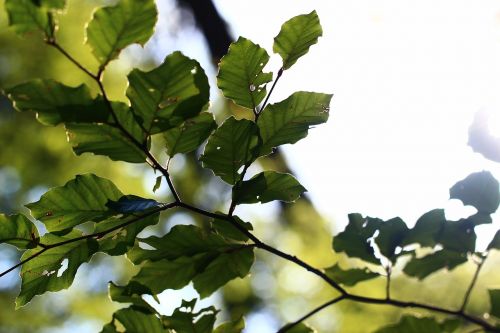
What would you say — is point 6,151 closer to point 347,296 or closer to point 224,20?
point 224,20

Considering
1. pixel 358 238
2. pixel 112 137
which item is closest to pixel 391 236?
pixel 358 238

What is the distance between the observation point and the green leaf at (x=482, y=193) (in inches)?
25.7

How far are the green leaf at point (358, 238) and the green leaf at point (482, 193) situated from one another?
0.39ft

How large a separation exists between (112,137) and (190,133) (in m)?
0.09

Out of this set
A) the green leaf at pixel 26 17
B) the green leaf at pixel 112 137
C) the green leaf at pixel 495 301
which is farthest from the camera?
the green leaf at pixel 495 301

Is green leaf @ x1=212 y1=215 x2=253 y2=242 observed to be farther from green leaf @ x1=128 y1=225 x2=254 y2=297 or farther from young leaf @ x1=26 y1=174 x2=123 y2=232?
young leaf @ x1=26 y1=174 x2=123 y2=232

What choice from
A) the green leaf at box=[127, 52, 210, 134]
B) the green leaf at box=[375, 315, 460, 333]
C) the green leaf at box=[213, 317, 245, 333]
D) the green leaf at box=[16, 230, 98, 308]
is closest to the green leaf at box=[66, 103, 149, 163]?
the green leaf at box=[127, 52, 210, 134]

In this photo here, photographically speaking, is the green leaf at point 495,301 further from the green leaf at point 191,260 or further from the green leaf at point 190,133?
the green leaf at point 190,133

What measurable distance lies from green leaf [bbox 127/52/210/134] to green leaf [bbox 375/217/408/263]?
310mm

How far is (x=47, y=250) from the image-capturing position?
0.65m

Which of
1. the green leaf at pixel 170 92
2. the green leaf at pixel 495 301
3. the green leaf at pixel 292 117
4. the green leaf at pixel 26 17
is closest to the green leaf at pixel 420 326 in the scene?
the green leaf at pixel 495 301

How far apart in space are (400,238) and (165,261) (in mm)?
321

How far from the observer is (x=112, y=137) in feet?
1.86

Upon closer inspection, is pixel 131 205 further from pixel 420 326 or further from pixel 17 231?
pixel 420 326
